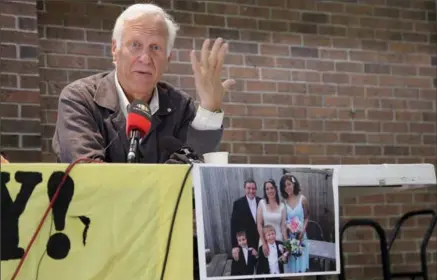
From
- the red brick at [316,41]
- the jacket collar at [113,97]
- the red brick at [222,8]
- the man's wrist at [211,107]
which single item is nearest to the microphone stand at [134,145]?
the man's wrist at [211,107]

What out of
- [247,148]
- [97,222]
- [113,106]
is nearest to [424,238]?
[247,148]

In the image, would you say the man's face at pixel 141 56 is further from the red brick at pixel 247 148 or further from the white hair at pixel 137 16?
the red brick at pixel 247 148

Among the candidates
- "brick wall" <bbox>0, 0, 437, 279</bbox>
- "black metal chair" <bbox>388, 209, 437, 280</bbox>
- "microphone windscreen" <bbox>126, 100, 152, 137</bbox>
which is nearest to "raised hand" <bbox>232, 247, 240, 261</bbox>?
"microphone windscreen" <bbox>126, 100, 152, 137</bbox>

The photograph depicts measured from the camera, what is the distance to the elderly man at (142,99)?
1.74 meters

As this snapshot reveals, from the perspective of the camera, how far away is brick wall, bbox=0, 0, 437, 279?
332cm

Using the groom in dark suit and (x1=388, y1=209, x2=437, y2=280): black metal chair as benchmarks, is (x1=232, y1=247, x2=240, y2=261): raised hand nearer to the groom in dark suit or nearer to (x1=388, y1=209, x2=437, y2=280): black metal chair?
the groom in dark suit

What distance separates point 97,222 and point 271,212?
418 millimetres

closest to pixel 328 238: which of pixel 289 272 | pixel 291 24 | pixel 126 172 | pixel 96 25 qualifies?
pixel 289 272

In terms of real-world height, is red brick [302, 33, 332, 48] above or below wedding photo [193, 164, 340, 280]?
above

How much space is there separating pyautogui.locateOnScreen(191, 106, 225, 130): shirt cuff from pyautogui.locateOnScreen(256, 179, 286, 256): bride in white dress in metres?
0.39

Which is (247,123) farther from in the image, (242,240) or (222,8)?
(242,240)

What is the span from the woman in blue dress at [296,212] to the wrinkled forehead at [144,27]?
762 mm

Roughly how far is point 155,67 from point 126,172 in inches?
31.0

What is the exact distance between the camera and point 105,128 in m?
1.89
